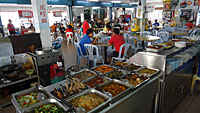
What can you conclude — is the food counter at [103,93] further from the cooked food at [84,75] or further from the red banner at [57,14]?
the red banner at [57,14]

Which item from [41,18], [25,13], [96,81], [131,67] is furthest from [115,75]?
[25,13]

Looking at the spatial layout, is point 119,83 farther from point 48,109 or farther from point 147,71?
point 48,109

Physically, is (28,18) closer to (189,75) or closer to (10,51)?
(10,51)

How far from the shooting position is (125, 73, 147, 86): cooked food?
1.86 meters

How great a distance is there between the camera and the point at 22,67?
304 cm

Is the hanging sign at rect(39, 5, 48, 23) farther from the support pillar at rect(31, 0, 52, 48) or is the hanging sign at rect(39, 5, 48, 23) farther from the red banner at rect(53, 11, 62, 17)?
the red banner at rect(53, 11, 62, 17)

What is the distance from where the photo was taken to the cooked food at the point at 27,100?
4.86 ft

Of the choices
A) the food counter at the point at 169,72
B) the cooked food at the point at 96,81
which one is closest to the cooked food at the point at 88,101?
the cooked food at the point at 96,81

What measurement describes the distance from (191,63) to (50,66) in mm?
2976

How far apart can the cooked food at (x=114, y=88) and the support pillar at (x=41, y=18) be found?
3.41 m

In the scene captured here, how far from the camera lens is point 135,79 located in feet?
6.41

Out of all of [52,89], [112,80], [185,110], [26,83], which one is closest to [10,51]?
[26,83]

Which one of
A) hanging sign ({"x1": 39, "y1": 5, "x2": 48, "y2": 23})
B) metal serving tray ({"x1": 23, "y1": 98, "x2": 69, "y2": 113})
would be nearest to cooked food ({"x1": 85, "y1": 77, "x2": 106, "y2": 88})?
metal serving tray ({"x1": 23, "y1": 98, "x2": 69, "y2": 113})

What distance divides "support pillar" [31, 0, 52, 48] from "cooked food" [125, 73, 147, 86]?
341 centimetres
